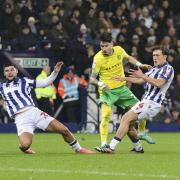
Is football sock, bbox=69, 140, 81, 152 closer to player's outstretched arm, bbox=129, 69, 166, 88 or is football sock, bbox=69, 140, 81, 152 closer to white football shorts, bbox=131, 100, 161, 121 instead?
white football shorts, bbox=131, 100, 161, 121

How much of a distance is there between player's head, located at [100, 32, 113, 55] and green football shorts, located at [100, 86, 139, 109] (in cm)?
72

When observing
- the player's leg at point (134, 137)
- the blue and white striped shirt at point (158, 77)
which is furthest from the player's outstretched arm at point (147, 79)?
the player's leg at point (134, 137)

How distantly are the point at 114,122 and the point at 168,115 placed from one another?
6.01 feet

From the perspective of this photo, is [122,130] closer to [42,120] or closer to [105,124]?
[105,124]

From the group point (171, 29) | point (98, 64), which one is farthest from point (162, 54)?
point (171, 29)

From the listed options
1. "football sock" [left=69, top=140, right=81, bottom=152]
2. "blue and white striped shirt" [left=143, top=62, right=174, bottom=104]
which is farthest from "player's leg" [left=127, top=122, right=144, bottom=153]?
"football sock" [left=69, top=140, right=81, bottom=152]

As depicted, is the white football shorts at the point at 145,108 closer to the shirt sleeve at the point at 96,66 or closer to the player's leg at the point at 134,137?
the player's leg at the point at 134,137

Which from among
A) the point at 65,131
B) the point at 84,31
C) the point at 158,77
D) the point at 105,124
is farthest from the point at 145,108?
the point at 84,31

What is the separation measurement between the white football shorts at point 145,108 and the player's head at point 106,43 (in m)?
1.41

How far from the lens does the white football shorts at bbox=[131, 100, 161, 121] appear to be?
536 inches

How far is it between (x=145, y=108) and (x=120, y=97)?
1.31 metres

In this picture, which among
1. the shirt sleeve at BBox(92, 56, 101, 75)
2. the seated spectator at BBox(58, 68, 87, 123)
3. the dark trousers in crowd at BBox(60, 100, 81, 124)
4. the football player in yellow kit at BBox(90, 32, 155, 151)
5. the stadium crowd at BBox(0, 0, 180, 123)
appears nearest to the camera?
the football player in yellow kit at BBox(90, 32, 155, 151)

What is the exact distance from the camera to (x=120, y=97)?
48.8ft

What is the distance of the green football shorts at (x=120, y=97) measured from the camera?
14.8 metres
